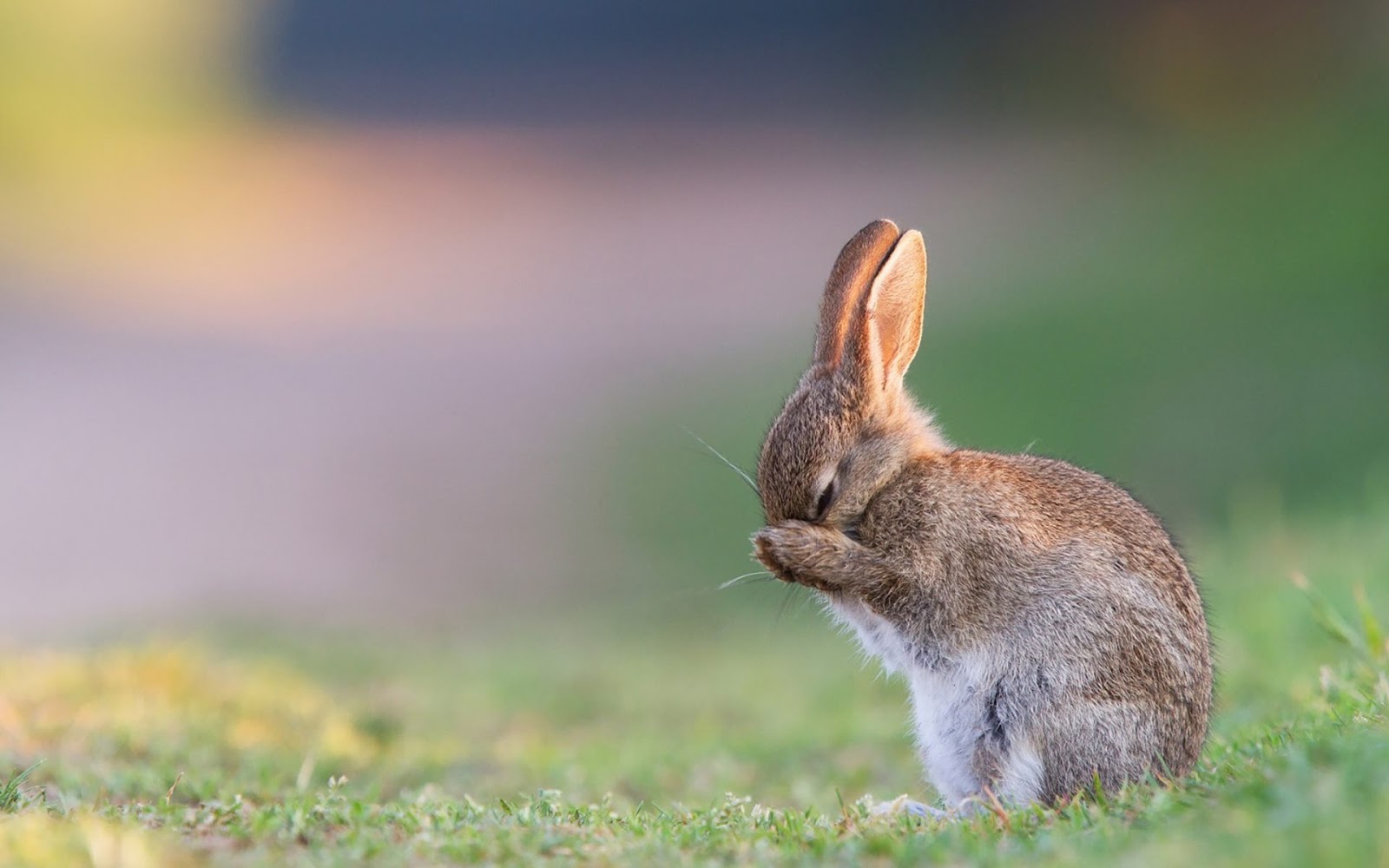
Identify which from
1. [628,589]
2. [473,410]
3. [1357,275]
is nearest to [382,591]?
[628,589]

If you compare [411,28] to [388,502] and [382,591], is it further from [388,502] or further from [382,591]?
[382,591]

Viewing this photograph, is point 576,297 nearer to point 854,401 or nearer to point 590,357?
point 590,357

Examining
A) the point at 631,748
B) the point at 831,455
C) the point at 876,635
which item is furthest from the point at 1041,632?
the point at 631,748

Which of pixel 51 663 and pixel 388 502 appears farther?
pixel 388 502

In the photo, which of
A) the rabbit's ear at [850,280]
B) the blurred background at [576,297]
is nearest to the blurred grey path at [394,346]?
the blurred background at [576,297]

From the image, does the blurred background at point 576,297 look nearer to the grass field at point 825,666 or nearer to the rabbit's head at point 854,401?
the grass field at point 825,666
